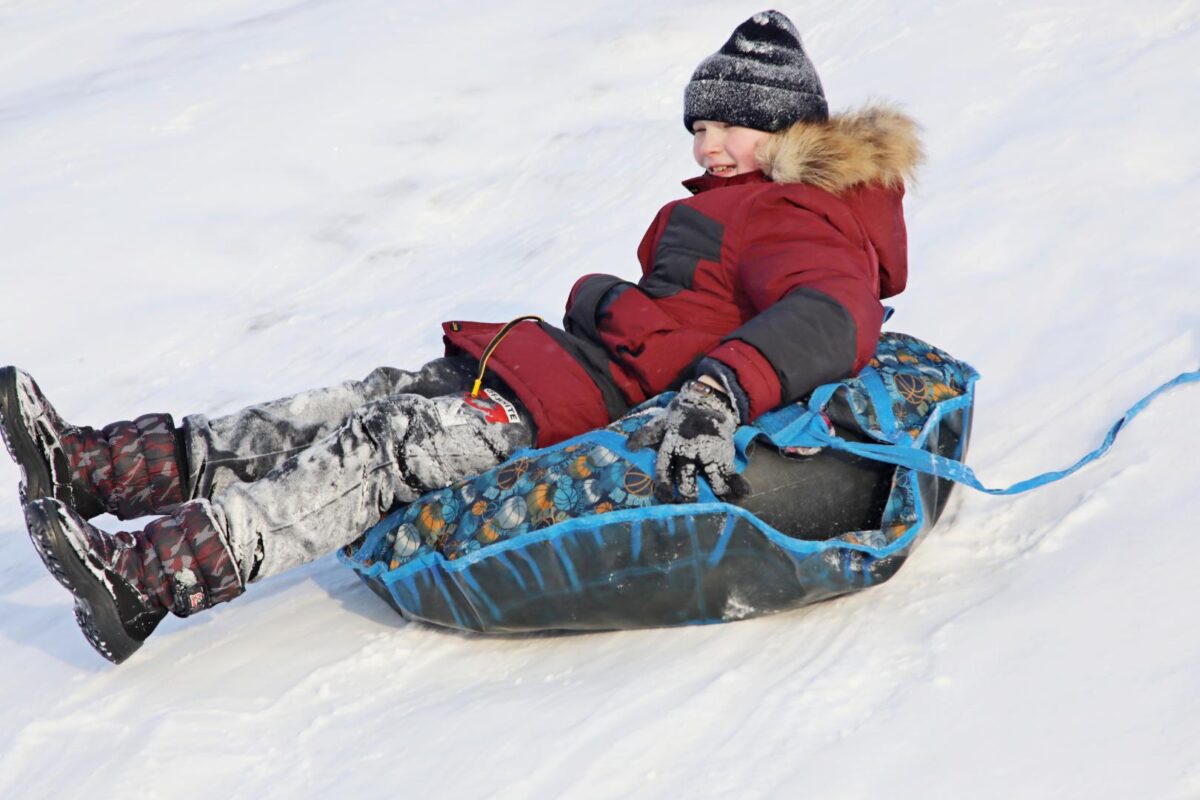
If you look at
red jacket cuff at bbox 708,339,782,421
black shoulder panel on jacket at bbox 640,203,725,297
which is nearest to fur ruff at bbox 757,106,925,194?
black shoulder panel on jacket at bbox 640,203,725,297

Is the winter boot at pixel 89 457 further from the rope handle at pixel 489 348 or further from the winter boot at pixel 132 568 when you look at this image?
the rope handle at pixel 489 348

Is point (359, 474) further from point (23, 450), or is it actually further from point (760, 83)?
point (760, 83)

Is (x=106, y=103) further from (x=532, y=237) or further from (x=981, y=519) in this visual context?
(x=981, y=519)

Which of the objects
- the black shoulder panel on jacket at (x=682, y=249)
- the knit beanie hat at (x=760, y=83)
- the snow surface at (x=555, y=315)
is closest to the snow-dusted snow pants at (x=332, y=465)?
the snow surface at (x=555, y=315)

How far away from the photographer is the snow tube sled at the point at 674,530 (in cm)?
236

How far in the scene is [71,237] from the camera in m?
5.40

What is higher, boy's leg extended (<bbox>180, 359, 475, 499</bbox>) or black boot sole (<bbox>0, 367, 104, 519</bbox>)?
black boot sole (<bbox>0, 367, 104, 519</bbox>)

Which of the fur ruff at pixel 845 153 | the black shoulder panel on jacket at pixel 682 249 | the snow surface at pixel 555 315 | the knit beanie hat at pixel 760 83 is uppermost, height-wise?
the knit beanie hat at pixel 760 83

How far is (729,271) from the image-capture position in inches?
106

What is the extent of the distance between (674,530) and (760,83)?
107 cm

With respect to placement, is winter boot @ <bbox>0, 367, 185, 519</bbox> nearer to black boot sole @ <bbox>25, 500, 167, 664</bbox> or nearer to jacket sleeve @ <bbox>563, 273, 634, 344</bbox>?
black boot sole @ <bbox>25, 500, 167, 664</bbox>

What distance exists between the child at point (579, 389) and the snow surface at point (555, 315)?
29cm

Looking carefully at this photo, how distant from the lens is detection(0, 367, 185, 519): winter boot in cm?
255

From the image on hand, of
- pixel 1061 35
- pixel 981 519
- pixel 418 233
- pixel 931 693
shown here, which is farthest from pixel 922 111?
pixel 931 693
